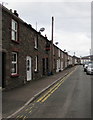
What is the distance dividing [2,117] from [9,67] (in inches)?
250

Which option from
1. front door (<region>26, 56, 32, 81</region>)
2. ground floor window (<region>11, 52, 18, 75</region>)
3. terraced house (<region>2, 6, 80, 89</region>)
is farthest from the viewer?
front door (<region>26, 56, 32, 81</region>)

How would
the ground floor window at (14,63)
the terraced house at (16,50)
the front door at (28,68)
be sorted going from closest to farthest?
the terraced house at (16,50)
the ground floor window at (14,63)
the front door at (28,68)

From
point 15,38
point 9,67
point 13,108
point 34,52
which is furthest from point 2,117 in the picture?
point 34,52

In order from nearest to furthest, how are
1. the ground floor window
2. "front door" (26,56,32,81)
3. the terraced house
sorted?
the terraced house
the ground floor window
"front door" (26,56,32,81)

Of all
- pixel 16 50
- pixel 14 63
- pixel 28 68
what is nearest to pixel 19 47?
pixel 16 50

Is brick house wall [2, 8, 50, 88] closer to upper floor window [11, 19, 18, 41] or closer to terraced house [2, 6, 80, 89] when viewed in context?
terraced house [2, 6, 80, 89]

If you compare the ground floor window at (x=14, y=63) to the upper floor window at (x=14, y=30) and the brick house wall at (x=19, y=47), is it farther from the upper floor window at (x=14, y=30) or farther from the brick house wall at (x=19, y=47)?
the upper floor window at (x=14, y=30)

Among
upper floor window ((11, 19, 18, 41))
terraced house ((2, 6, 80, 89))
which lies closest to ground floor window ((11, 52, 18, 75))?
terraced house ((2, 6, 80, 89))

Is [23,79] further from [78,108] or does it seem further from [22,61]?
[78,108]

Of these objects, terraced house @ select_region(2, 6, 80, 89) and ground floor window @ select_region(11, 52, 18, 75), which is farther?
ground floor window @ select_region(11, 52, 18, 75)

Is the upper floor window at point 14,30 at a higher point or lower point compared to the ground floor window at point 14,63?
higher

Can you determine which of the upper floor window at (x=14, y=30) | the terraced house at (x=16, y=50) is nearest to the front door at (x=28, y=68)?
the terraced house at (x=16, y=50)

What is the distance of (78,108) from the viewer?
777 centimetres

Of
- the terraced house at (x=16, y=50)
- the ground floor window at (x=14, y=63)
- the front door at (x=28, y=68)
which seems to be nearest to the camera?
the terraced house at (x=16, y=50)
